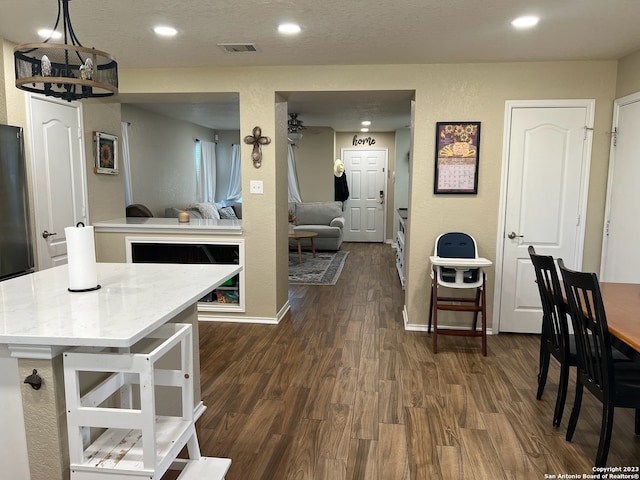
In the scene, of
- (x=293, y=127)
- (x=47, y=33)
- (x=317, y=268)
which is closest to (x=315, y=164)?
(x=293, y=127)

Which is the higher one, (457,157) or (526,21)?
(526,21)

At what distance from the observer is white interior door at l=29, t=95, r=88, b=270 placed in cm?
351

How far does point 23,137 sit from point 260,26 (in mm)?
1956

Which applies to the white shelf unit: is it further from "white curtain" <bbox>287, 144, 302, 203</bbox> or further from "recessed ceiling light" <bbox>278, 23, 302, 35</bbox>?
"white curtain" <bbox>287, 144, 302, 203</bbox>

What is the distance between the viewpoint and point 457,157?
3.85m

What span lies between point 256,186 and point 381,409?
231 centimetres

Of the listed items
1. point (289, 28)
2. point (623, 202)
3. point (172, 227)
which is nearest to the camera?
point (289, 28)

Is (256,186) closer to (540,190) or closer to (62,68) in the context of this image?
(62,68)

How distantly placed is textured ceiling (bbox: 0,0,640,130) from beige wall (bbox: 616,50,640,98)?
Result: 0.09 metres

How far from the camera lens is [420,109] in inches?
151

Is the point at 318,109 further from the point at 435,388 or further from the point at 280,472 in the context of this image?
the point at 280,472

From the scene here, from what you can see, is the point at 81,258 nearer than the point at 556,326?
Yes

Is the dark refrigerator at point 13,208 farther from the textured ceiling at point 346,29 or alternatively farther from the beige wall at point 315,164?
the beige wall at point 315,164

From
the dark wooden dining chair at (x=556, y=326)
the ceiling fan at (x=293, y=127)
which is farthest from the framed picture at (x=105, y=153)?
the dark wooden dining chair at (x=556, y=326)
